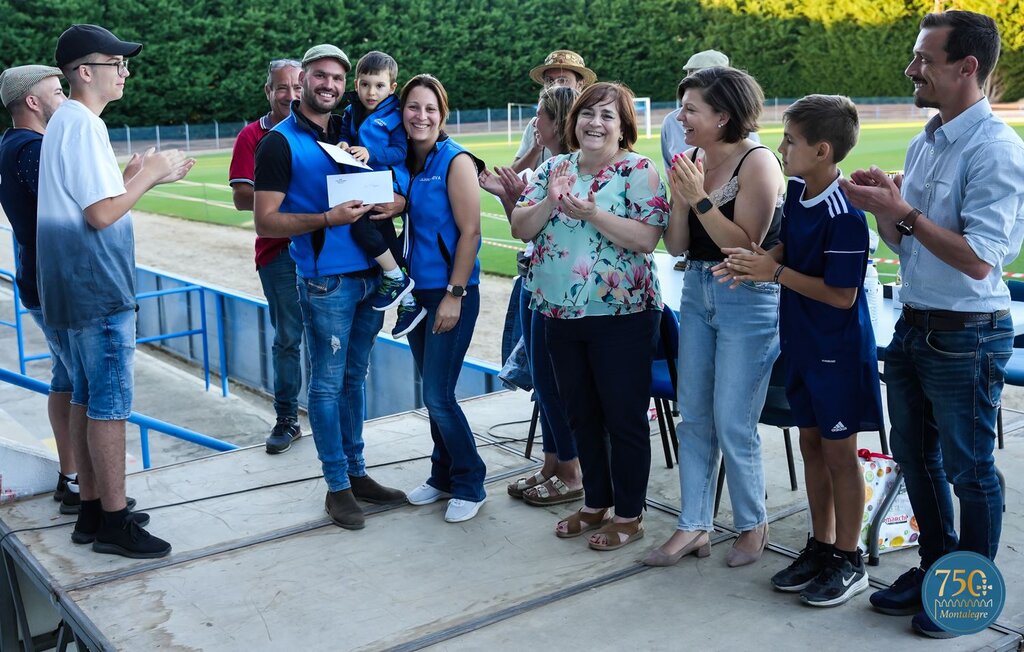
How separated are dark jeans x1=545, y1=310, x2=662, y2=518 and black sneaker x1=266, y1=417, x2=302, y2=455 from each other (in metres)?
1.77

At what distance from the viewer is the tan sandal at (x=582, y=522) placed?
3.83 m

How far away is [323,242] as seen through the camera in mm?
3803

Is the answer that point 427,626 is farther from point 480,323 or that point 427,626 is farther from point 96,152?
point 480,323

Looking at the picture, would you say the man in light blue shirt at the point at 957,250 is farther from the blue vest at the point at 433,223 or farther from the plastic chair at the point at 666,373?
the blue vest at the point at 433,223

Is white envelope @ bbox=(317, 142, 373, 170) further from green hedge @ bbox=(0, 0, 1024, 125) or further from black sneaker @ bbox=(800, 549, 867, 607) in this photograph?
green hedge @ bbox=(0, 0, 1024, 125)

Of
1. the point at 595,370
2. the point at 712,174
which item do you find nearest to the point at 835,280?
the point at 712,174

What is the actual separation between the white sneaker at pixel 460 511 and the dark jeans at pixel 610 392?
1.78ft

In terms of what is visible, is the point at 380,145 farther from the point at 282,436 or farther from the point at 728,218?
the point at 282,436

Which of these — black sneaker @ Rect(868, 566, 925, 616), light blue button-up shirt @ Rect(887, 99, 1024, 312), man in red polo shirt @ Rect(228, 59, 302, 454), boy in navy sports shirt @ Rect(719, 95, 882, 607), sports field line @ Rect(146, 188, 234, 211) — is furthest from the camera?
sports field line @ Rect(146, 188, 234, 211)

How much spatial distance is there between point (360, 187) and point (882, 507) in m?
2.24

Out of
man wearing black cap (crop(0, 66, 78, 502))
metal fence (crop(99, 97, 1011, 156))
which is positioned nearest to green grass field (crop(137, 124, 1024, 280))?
metal fence (crop(99, 97, 1011, 156))

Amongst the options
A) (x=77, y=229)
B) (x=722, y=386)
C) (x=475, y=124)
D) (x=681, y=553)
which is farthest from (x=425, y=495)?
(x=475, y=124)

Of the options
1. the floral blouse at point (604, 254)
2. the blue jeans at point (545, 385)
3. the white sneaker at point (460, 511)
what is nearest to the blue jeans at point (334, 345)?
the white sneaker at point (460, 511)

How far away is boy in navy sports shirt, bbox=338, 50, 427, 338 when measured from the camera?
382 cm
